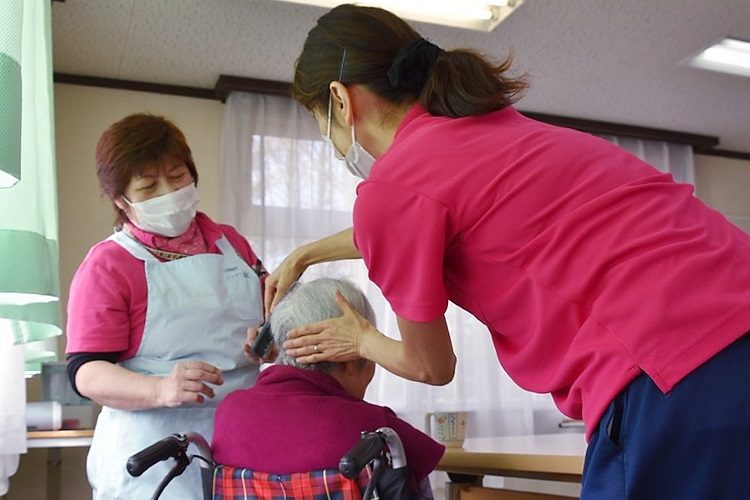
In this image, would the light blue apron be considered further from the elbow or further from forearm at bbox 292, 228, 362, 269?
the elbow

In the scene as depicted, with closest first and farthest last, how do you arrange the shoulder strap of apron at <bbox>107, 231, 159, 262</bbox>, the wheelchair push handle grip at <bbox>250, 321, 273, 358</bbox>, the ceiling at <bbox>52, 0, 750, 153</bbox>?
the wheelchair push handle grip at <bbox>250, 321, 273, 358</bbox> → the shoulder strap of apron at <bbox>107, 231, 159, 262</bbox> → the ceiling at <bbox>52, 0, 750, 153</bbox>

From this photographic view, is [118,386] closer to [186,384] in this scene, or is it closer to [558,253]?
[186,384]

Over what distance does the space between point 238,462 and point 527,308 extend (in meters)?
0.70

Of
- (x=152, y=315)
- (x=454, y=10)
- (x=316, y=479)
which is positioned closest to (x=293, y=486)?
(x=316, y=479)

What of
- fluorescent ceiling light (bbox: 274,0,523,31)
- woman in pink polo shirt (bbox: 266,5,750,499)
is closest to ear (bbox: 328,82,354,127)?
woman in pink polo shirt (bbox: 266,5,750,499)

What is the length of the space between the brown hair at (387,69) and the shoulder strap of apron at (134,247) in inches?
28.7

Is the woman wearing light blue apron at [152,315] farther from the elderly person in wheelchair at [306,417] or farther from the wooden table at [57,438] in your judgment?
the wooden table at [57,438]

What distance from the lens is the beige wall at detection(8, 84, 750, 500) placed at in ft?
11.6

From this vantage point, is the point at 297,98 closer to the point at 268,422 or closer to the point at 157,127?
the point at 268,422

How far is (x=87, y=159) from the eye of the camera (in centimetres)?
388

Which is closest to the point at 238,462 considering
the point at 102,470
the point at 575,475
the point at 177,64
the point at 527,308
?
the point at 102,470

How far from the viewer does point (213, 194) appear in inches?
160

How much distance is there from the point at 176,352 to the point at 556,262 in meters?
1.08

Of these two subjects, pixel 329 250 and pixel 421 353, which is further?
pixel 329 250
